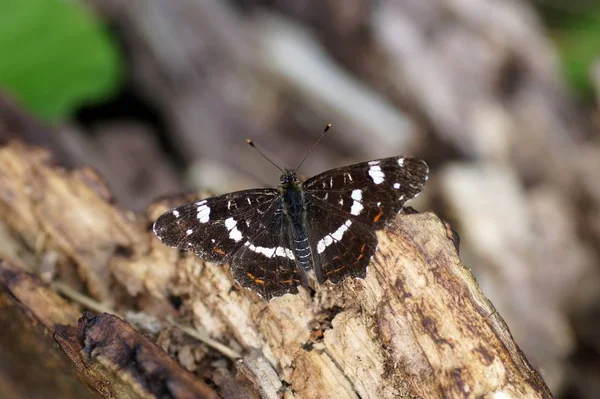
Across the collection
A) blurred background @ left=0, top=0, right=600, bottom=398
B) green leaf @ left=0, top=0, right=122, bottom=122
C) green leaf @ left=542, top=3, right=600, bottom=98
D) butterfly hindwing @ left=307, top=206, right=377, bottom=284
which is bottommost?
butterfly hindwing @ left=307, top=206, right=377, bottom=284

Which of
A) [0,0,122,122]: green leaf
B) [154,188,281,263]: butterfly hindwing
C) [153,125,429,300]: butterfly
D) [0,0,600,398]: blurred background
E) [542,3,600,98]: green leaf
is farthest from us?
[542,3,600,98]: green leaf

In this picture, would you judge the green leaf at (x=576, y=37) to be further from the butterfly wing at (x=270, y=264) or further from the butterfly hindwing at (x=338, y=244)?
the butterfly wing at (x=270, y=264)

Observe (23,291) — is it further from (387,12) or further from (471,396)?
(387,12)

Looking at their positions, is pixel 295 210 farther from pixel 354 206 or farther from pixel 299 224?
pixel 354 206

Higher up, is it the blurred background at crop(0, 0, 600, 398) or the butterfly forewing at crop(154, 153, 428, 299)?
the blurred background at crop(0, 0, 600, 398)

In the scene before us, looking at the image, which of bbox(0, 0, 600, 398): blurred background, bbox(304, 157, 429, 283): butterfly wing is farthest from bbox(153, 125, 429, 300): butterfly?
bbox(0, 0, 600, 398): blurred background

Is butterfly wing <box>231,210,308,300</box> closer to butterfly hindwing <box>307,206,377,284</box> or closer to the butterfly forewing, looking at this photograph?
the butterfly forewing

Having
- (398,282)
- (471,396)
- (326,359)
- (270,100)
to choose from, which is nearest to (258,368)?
(326,359)
